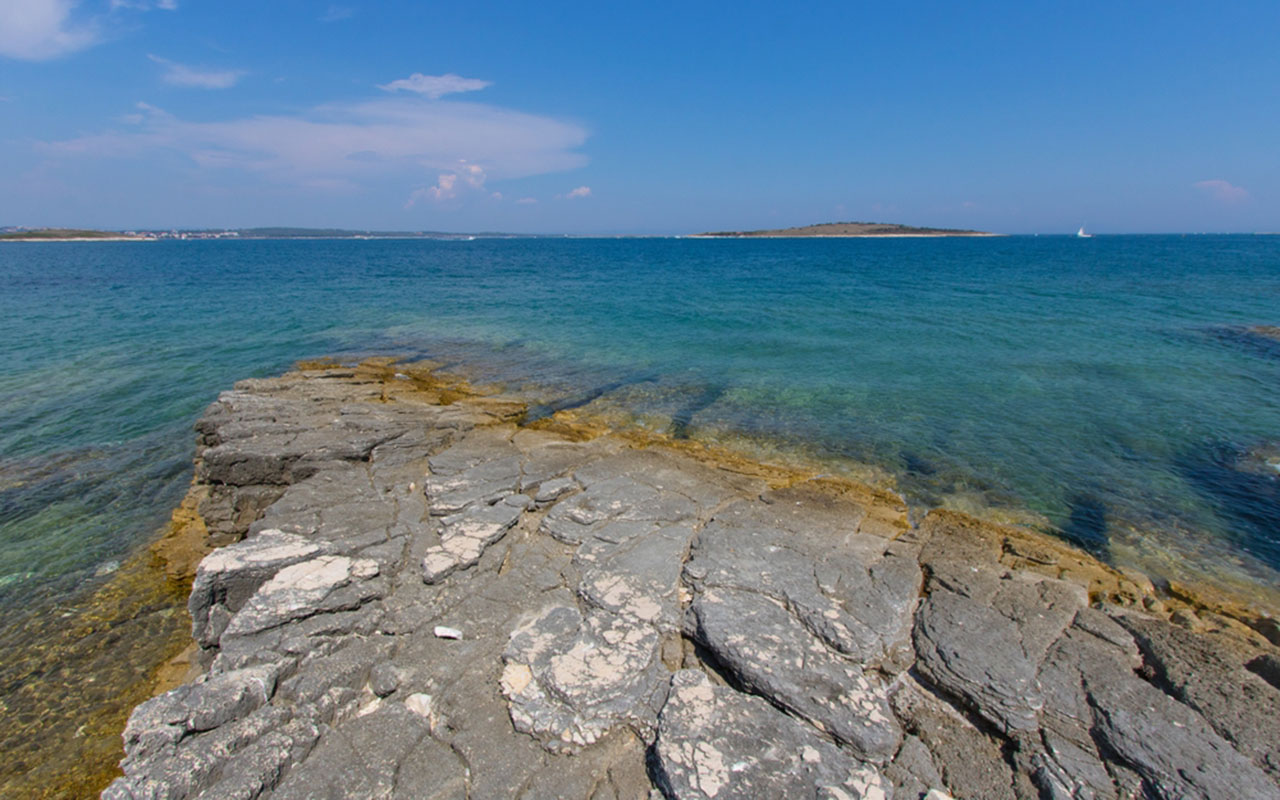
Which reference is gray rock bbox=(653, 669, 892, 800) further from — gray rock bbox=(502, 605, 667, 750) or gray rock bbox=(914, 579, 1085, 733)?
gray rock bbox=(914, 579, 1085, 733)

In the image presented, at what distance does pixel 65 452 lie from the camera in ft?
29.2

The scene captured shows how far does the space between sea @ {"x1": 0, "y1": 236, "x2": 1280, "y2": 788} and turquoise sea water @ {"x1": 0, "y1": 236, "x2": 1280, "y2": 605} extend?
0.06m

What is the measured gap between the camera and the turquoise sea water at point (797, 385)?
23.8 ft

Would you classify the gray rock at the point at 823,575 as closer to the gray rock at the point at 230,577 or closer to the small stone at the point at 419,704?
the small stone at the point at 419,704

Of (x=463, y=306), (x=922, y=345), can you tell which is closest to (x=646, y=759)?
(x=922, y=345)

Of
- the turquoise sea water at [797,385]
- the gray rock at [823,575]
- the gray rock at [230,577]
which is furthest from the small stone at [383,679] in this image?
the turquoise sea water at [797,385]

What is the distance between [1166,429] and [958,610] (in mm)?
8913

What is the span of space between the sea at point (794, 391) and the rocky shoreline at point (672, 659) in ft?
4.72

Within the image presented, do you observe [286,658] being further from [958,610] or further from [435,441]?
[958,610]

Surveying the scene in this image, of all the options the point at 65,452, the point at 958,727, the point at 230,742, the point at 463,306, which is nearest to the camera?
the point at 230,742

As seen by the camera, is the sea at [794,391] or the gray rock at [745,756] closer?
the gray rock at [745,756]

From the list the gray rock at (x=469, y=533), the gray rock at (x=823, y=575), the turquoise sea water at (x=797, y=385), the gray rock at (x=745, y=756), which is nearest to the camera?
the gray rock at (x=745, y=756)

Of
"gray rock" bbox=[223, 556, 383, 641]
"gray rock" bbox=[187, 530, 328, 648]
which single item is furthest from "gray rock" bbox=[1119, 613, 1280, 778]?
"gray rock" bbox=[187, 530, 328, 648]

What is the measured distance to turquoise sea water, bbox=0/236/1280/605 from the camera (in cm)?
727
